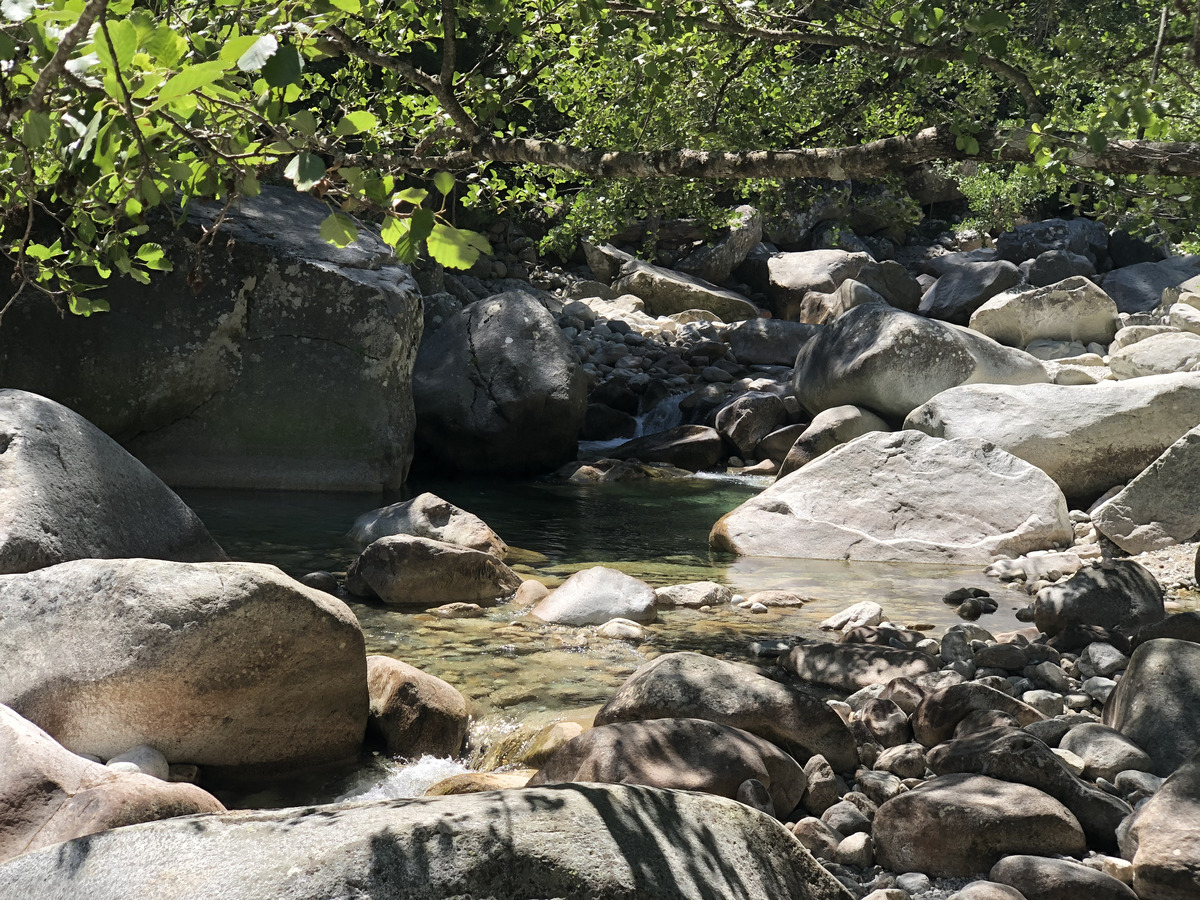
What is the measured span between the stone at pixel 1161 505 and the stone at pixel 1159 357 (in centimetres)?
542

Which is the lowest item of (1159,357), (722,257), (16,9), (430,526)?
(430,526)

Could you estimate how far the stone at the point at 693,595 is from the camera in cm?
687

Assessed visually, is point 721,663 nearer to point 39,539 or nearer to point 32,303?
point 39,539

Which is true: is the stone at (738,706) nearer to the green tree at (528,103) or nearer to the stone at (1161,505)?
the green tree at (528,103)

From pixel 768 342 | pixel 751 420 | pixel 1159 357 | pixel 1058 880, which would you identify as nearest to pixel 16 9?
pixel 1058 880

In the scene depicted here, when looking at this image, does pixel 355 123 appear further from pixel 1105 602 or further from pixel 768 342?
pixel 768 342

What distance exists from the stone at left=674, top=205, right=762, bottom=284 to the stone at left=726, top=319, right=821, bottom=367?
5785 millimetres

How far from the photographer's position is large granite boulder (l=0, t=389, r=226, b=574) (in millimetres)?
5086

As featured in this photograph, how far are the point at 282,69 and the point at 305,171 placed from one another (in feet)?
0.53

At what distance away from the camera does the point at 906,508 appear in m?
8.59

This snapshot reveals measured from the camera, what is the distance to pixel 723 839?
235 centimetres

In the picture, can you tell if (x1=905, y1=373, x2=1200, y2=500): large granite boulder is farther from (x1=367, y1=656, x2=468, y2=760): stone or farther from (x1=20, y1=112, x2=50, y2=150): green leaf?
(x1=20, y1=112, x2=50, y2=150): green leaf

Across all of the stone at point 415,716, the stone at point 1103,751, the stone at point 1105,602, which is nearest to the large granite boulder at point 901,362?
the stone at point 1105,602

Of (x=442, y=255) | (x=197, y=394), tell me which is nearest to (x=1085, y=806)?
(x=442, y=255)
